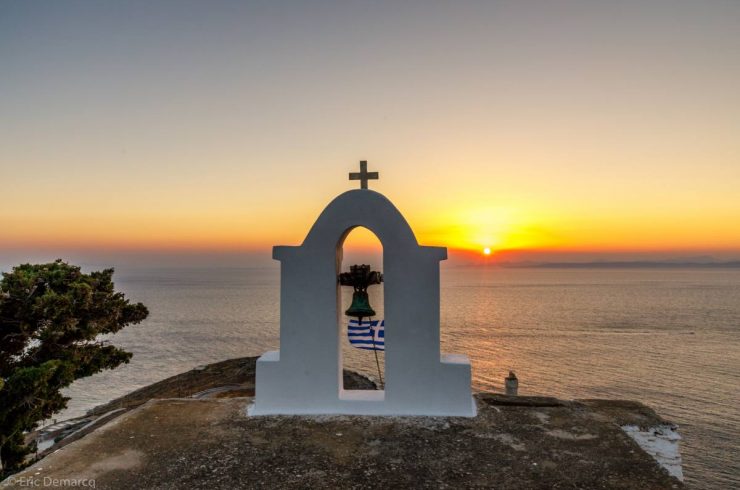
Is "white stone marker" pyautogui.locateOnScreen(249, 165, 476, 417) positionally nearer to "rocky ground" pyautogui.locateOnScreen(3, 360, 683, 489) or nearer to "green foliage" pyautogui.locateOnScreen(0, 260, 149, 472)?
"rocky ground" pyautogui.locateOnScreen(3, 360, 683, 489)

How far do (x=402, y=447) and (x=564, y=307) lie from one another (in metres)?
100.0

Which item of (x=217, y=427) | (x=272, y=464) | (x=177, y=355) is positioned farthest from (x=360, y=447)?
(x=177, y=355)

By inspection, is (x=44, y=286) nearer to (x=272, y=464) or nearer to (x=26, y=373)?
(x=26, y=373)

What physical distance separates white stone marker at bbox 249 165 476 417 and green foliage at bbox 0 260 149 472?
6708 mm

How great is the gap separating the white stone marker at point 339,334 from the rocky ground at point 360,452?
0.24 m

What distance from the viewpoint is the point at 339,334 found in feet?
20.7

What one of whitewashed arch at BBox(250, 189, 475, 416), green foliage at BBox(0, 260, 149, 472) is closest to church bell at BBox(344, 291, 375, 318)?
whitewashed arch at BBox(250, 189, 475, 416)

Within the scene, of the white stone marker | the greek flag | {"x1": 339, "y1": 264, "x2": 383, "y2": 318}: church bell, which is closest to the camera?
the white stone marker

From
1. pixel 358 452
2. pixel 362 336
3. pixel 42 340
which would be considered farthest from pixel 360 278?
pixel 42 340

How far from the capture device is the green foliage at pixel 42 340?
1020 cm

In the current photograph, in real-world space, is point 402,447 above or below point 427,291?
below

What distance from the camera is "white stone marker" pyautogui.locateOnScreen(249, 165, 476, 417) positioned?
612 centimetres

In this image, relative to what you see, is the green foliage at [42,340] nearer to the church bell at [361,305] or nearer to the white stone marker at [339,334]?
the white stone marker at [339,334]

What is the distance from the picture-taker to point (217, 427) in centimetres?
569
